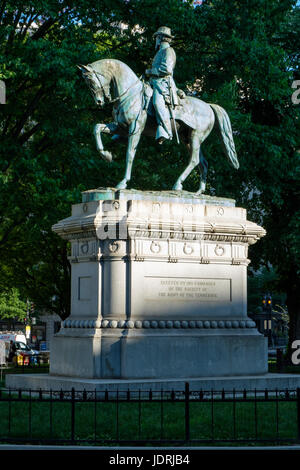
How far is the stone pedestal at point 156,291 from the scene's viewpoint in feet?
54.1

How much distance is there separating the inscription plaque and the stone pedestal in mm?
21

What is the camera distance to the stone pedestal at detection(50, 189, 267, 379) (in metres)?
16.5

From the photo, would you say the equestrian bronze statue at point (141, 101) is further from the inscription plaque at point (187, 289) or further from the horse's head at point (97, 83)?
the inscription plaque at point (187, 289)

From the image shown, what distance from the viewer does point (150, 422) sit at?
12.5 metres

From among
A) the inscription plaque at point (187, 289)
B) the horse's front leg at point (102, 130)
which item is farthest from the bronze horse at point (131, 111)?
the inscription plaque at point (187, 289)

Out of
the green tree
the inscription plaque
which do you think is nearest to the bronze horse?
the inscription plaque

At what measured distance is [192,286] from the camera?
17.5 m

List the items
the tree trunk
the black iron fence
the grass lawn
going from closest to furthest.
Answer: the black iron fence → the grass lawn → the tree trunk

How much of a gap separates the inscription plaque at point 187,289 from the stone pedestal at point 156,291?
2 cm

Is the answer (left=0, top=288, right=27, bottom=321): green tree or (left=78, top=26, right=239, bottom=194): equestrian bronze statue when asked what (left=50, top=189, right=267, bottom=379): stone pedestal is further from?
(left=0, top=288, right=27, bottom=321): green tree

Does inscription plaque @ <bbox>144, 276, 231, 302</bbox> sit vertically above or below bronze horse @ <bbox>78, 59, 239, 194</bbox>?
below

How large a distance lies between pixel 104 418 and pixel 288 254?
20361 millimetres
